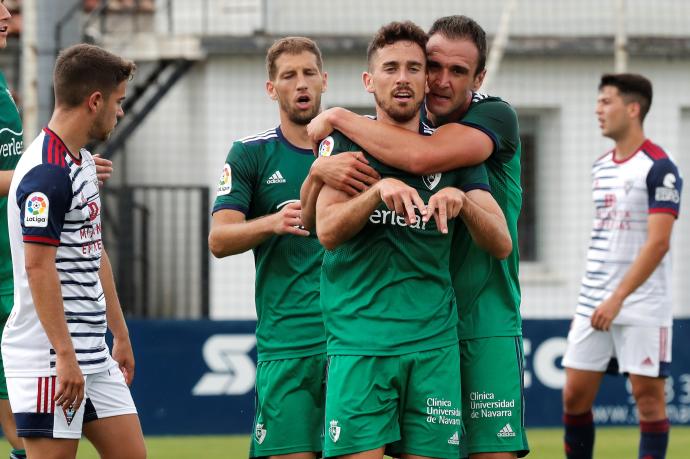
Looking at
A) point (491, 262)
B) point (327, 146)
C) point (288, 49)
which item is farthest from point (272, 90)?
point (491, 262)

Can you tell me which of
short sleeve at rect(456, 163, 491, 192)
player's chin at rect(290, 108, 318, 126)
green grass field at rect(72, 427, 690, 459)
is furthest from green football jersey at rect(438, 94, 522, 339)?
green grass field at rect(72, 427, 690, 459)

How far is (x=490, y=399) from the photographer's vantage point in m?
4.73

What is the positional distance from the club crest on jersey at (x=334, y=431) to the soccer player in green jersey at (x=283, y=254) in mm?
907

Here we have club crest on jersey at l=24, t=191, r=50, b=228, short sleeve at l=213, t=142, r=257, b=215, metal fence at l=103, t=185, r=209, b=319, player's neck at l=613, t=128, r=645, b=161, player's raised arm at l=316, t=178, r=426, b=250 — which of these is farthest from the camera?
metal fence at l=103, t=185, r=209, b=319

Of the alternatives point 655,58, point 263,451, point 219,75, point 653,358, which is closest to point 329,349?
point 263,451

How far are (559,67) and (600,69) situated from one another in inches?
16.2

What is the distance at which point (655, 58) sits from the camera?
1316cm

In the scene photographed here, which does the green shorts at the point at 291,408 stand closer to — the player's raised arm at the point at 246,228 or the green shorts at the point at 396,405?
the player's raised arm at the point at 246,228

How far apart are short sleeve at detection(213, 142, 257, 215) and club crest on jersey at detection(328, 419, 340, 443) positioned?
1.30 meters

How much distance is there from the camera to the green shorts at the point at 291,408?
17.5ft

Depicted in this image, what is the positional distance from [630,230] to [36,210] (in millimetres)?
4100

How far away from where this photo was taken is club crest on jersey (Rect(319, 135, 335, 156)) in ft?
14.9

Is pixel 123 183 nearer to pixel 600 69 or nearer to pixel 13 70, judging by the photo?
pixel 13 70

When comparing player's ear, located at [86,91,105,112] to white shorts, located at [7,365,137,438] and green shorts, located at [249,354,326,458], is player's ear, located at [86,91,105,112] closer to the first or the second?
white shorts, located at [7,365,137,438]
